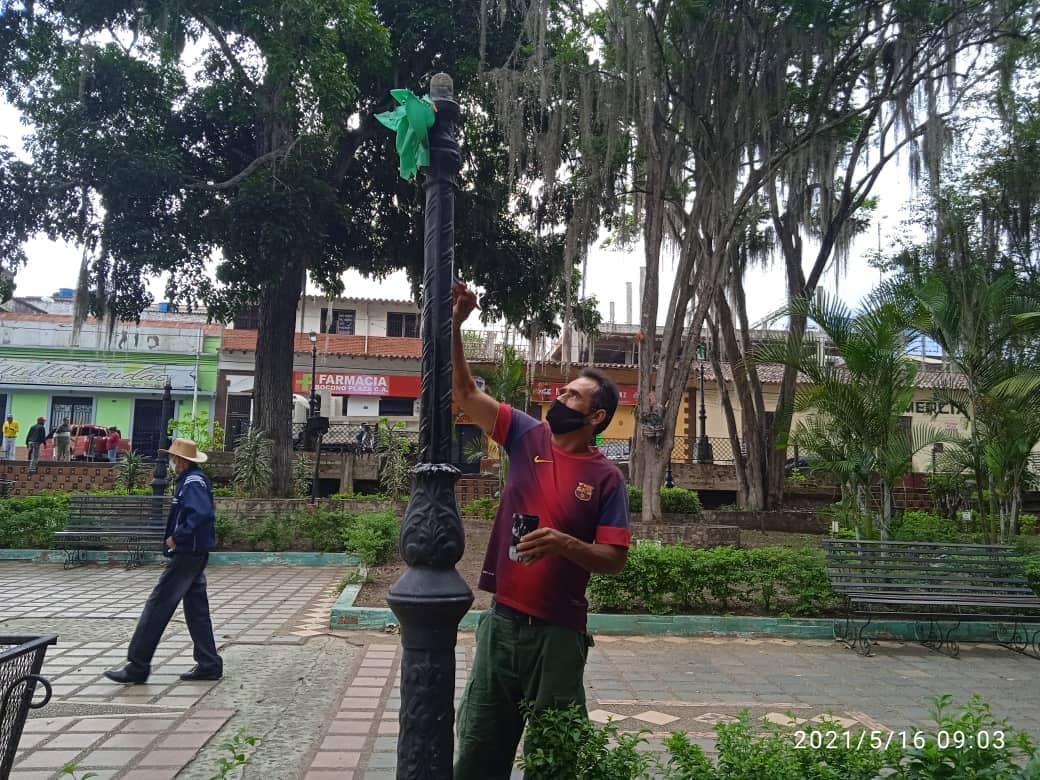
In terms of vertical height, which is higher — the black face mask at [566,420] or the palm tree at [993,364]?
the palm tree at [993,364]

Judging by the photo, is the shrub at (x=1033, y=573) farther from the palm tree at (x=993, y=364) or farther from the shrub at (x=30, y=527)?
the shrub at (x=30, y=527)

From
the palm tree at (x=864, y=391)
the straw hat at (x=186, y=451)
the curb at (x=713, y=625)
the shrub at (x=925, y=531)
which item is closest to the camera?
the straw hat at (x=186, y=451)

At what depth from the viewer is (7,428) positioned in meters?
23.5

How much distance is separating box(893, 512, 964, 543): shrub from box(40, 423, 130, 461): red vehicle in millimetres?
21265

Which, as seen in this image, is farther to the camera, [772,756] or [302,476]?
[302,476]

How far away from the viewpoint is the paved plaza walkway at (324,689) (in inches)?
162

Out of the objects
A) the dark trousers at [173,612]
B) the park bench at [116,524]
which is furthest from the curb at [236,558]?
the dark trousers at [173,612]

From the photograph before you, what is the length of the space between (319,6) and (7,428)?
60.2 ft

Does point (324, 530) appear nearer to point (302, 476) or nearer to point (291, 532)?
point (291, 532)

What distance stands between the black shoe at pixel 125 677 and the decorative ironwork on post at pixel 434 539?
11.9 feet

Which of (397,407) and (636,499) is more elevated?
(397,407)

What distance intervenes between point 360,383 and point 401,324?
3.88 metres

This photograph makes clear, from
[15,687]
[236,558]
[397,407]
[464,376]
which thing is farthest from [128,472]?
[397,407]

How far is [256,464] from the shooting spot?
1467 centimetres
